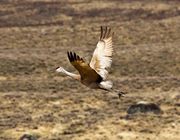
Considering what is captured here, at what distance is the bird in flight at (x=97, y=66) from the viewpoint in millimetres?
11984

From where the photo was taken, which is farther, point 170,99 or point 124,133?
point 170,99

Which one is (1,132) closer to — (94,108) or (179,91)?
(94,108)

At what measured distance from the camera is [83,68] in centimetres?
1228

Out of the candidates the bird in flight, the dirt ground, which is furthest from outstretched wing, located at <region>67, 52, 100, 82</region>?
the dirt ground

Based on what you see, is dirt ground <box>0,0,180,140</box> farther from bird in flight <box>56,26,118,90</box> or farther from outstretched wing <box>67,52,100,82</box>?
outstretched wing <box>67,52,100,82</box>

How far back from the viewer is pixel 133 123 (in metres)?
26.5

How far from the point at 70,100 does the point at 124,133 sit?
650 centimetres

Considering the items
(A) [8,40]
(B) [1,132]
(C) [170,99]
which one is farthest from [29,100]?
(A) [8,40]

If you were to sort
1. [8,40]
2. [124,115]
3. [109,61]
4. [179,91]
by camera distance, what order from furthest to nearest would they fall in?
[8,40]
[179,91]
[124,115]
[109,61]

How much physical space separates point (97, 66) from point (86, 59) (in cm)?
2621

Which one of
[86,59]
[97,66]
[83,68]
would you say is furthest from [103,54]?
[86,59]

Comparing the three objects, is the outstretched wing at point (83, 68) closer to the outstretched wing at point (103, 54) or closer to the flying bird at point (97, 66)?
the flying bird at point (97, 66)

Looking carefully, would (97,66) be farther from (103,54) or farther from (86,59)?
(86,59)

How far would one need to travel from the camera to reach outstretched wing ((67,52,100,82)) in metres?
11.7
